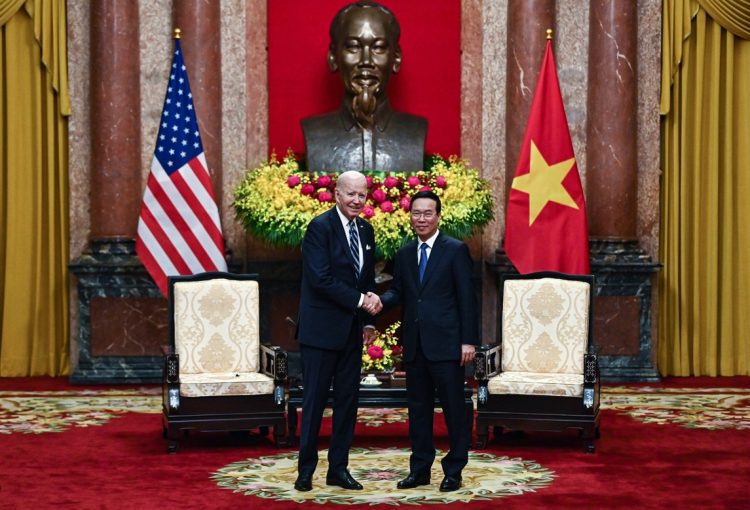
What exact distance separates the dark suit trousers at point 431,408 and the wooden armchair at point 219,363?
1.52 meters

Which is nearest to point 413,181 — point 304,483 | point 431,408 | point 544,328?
point 544,328

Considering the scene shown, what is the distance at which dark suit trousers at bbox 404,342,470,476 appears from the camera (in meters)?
6.36

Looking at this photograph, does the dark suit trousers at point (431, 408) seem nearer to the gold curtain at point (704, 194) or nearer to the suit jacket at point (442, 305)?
the suit jacket at point (442, 305)

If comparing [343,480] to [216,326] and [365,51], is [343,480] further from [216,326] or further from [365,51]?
[365,51]

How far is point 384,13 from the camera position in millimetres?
10539

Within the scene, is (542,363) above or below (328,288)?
below

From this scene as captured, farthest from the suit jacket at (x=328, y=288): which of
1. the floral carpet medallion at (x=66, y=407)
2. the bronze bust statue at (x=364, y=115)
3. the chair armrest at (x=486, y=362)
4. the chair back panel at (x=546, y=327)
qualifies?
the bronze bust statue at (x=364, y=115)

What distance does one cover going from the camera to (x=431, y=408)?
646cm

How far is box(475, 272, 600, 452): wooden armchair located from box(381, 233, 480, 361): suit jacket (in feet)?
4.58

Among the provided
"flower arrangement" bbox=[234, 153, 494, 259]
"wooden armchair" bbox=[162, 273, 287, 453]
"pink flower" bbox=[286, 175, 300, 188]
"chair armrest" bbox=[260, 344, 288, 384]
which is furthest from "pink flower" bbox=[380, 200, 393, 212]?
"chair armrest" bbox=[260, 344, 288, 384]

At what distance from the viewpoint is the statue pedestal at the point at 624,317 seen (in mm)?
10781

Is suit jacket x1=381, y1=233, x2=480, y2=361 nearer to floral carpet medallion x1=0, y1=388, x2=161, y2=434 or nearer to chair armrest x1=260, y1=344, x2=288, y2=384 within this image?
chair armrest x1=260, y1=344, x2=288, y2=384

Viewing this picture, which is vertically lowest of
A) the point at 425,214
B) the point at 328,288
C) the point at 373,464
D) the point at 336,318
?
the point at 373,464

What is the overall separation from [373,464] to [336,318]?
1243 mm
